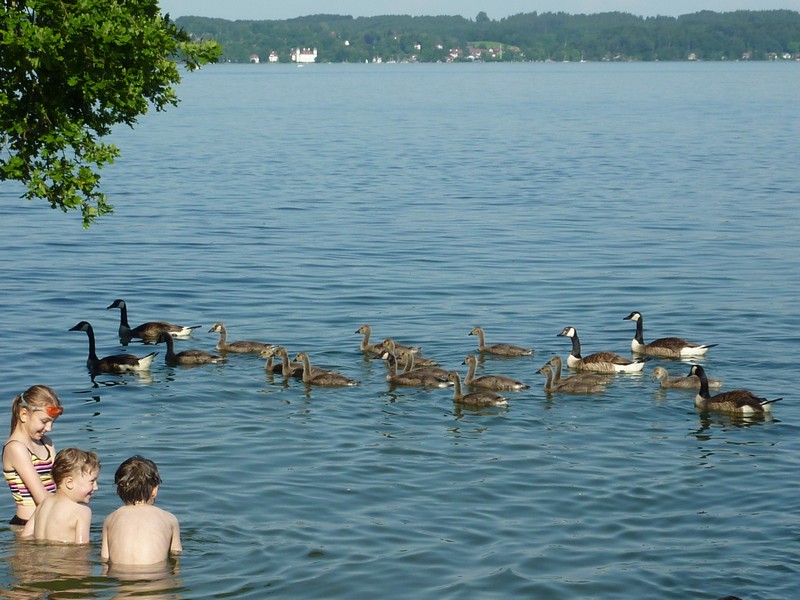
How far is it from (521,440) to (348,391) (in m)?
4.14

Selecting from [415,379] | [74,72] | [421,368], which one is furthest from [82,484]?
[421,368]

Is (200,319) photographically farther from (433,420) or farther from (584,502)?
(584,502)

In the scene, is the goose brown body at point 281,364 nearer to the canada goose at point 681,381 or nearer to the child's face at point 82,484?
the canada goose at point 681,381

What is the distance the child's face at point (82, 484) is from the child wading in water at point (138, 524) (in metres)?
0.30

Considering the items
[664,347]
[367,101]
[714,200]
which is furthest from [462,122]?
[664,347]

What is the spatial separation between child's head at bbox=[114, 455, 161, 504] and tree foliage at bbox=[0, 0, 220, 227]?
19.5 ft

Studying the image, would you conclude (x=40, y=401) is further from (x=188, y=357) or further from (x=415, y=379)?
(x=188, y=357)

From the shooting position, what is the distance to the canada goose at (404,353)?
2366 cm

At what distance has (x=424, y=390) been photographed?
22328 millimetres

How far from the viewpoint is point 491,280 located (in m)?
34.0

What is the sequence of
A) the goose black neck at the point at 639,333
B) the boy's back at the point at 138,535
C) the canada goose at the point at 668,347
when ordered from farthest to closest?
1. the goose black neck at the point at 639,333
2. the canada goose at the point at 668,347
3. the boy's back at the point at 138,535

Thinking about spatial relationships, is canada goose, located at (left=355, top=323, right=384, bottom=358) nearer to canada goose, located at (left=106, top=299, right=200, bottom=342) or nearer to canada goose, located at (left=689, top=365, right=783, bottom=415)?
canada goose, located at (left=106, top=299, right=200, bottom=342)

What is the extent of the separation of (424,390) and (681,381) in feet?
15.2

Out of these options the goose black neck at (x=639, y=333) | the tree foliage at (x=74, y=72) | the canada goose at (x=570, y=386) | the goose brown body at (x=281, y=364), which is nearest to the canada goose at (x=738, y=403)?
the canada goose at (x=570, y=386)
